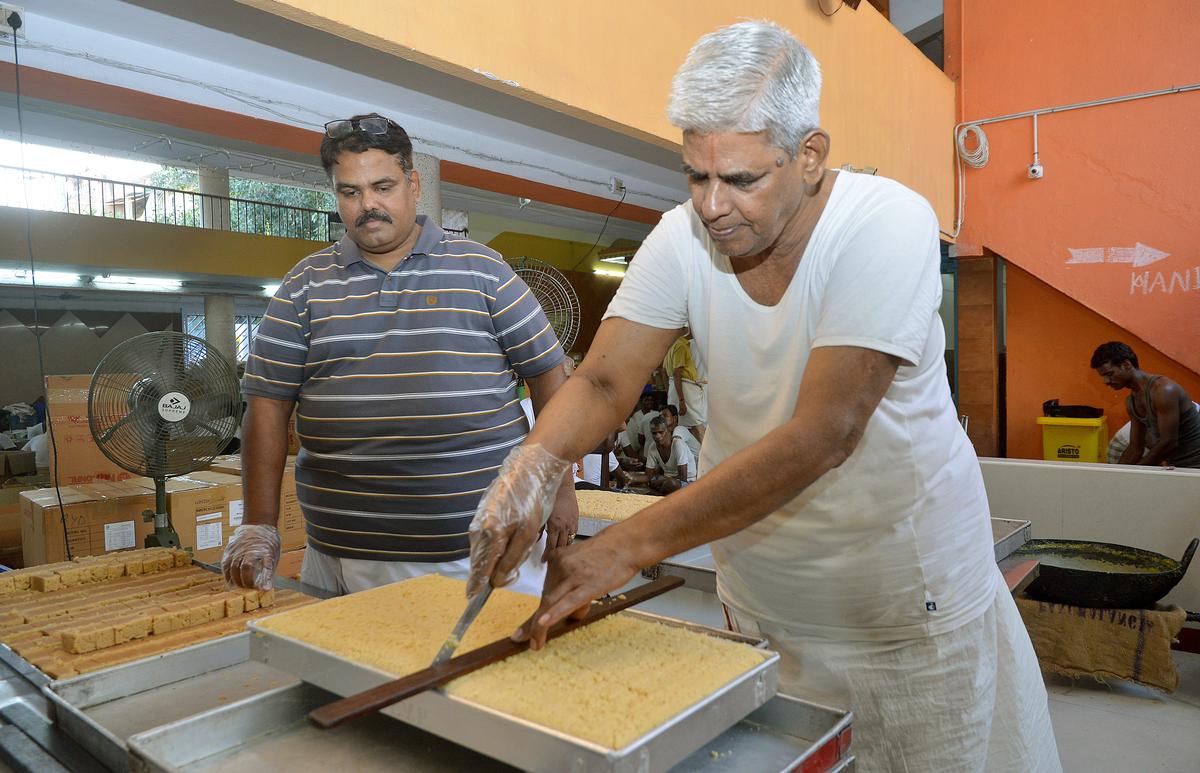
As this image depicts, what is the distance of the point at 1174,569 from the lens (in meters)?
3.53

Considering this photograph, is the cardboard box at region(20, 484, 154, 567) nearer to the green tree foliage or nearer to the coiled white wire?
the coiled white wire

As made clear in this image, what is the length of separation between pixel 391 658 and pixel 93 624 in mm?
770

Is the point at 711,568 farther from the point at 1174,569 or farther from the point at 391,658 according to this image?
the point at 1174,569

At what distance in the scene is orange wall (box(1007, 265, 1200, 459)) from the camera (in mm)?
8000

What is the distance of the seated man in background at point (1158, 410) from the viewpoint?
5.17m

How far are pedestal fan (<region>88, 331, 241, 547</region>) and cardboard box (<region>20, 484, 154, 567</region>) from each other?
0.44 meters

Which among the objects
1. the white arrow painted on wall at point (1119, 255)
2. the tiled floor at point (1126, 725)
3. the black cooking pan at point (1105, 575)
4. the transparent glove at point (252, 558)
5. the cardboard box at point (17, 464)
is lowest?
the tiled floor at point (1126, 725)

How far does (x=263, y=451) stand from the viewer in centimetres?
202

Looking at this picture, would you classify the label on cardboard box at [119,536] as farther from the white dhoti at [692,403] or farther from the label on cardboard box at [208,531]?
the white dhoti at [692,403]

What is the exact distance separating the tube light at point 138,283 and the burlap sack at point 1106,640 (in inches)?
454

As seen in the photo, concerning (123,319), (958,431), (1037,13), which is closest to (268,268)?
(123,319)

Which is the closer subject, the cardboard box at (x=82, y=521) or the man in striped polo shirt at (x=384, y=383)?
the man in striped polo shirt at (x=384, y=383)

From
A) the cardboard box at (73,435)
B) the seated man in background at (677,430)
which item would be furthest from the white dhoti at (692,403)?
the cardboard box at (73,435)

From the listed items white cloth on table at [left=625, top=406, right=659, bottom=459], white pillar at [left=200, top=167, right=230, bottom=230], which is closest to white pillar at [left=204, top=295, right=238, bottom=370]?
white pillar at [left=200, top=167, right=230, bottom=230]
